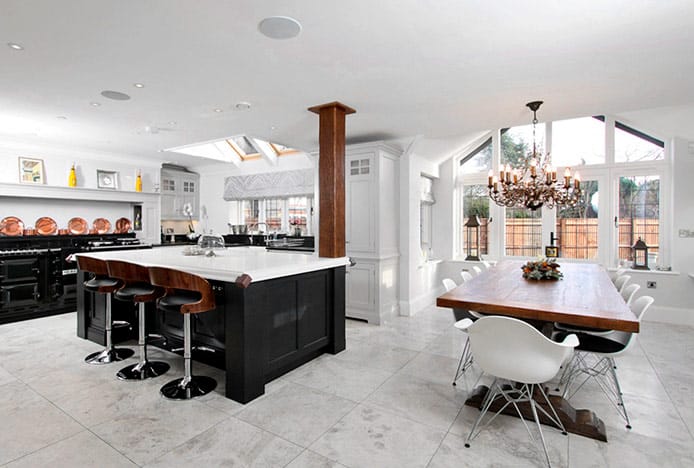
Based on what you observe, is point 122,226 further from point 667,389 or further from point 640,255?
point 640,255

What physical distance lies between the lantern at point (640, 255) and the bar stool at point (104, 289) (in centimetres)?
644

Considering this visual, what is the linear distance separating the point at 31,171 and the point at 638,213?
29.5 feet

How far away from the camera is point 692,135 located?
465 centimetres

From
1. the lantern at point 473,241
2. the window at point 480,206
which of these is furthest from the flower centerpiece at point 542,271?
the window at point 480,206

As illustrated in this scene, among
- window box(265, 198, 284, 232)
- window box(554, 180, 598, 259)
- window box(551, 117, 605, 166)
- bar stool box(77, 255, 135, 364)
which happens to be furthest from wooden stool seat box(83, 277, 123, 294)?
window box(551, 117, 605, 166)

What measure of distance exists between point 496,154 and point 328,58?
427 centimetres

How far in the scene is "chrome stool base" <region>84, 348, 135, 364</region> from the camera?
3408mm

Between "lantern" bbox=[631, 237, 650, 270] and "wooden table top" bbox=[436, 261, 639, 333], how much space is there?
84.2 inches

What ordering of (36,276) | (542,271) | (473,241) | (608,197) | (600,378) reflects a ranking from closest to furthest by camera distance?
(600,378), (542,271), (36,276), (608,197), (473,241)

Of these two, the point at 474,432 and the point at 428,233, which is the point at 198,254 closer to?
the point at 474,432

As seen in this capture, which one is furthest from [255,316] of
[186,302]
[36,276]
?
[36,276]

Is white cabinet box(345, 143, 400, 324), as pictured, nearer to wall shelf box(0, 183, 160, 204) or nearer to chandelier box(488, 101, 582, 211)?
chandelier box(488, 101, 582, 211)

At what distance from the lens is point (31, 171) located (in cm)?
558

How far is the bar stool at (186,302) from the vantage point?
104 inches
